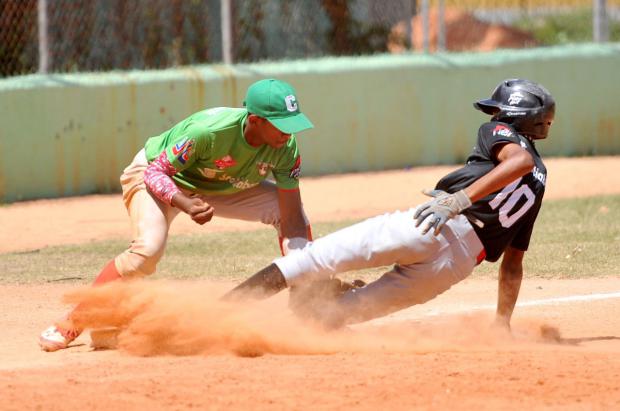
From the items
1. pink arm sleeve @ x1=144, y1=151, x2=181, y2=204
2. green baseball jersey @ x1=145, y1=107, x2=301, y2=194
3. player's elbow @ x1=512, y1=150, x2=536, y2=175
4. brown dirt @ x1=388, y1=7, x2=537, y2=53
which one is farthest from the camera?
brown dirt @ x1=388, y1=7, x2=537, y2=53

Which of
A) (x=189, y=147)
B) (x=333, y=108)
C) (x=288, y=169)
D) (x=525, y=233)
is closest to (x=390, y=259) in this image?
(x=525, y=233)

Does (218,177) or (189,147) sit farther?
(218,177)

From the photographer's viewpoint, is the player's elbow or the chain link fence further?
the chain link fence

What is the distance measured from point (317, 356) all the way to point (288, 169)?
129 cm

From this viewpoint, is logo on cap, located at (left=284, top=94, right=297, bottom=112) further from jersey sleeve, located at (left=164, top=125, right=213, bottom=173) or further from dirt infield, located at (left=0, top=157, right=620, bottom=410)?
dirt infield, located at (left=0, top=157, right=620, bottom=410)

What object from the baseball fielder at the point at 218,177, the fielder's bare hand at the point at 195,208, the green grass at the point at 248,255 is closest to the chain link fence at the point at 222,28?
the green grass at the point at 248,255

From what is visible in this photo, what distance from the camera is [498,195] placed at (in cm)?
592

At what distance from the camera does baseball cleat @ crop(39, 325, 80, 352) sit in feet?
20.4

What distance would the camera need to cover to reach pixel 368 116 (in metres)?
13.8

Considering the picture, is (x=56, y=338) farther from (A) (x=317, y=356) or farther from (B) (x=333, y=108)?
(B) (x=333, y=108)

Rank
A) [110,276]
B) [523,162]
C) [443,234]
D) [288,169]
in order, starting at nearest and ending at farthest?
1. [523,162]
2. [443,234]
3. [110,276]
4. [288,169]

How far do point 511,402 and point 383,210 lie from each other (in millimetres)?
6812

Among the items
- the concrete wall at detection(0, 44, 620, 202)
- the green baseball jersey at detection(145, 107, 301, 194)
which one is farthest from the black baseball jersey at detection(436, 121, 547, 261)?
the concrete wall at detection(0, 44, 620, 202)

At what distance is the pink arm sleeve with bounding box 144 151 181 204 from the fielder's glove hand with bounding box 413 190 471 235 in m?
1.43
